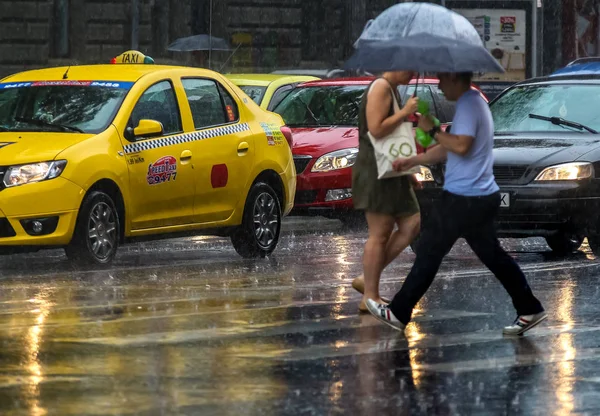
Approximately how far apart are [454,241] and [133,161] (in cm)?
437

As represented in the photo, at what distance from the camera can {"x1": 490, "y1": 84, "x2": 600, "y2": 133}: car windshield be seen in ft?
49.5

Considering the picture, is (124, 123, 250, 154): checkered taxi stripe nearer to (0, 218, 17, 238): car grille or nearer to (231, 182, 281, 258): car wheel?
(231, 182, 281, 258): car wheel

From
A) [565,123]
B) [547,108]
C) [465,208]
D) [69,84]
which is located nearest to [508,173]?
[565,123]

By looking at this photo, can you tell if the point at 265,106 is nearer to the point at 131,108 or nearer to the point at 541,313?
the point at 131,108

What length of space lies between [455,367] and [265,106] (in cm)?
1193

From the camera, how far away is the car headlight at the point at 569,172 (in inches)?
549

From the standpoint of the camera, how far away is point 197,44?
110ft

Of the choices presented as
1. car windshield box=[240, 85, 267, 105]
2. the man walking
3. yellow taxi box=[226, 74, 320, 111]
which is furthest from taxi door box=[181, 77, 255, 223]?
car windshield box=[240, 85, 267, 105]

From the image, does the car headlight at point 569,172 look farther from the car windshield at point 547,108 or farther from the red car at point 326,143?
the red car at point 326,143

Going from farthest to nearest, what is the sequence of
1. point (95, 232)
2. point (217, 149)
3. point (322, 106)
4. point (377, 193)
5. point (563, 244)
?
point (322, 106), point (563, 244), point (217, 149), point (95, 232), point (377, 193)

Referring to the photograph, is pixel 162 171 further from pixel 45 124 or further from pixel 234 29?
pixel 234 29

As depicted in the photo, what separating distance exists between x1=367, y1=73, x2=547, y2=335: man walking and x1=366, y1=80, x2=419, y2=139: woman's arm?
1.09 ft

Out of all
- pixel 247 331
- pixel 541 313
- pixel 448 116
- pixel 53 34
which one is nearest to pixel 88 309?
pixel 247 331

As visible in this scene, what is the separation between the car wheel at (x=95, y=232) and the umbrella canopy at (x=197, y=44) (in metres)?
19.6
